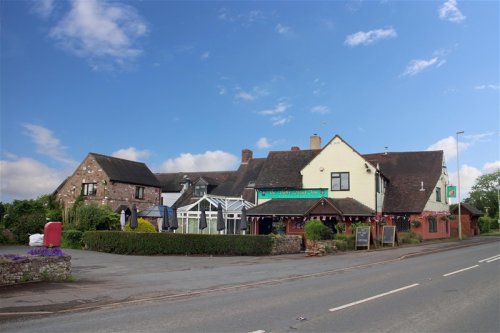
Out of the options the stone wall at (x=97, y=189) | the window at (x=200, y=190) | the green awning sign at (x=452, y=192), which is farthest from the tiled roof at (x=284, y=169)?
the stone wall at (x=97, y=189)

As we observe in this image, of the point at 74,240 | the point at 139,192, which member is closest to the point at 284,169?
the point at 139,192

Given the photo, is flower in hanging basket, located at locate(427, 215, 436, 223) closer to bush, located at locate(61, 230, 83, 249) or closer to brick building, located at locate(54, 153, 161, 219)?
bush, located at locate(61, 230, 83, 249)

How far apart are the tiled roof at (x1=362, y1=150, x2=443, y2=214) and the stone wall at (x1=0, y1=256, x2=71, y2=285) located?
3015cm

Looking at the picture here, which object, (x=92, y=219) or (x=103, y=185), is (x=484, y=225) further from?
(x=92, y=219)

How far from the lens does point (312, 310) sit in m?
9.46

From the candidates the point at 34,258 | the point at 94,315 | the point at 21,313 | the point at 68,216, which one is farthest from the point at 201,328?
the point at 68,216

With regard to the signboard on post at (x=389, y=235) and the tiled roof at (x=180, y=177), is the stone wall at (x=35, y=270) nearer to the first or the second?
the signboard on post at (x=389, y=235)

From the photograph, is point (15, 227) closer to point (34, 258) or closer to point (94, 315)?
point (34, 258)

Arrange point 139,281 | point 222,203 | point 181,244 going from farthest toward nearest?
1. point 222,203
2. point 181,244
3. point 139,281

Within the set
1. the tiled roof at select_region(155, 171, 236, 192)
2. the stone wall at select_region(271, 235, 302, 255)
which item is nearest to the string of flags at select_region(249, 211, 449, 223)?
the stone wall at select_region(271, 235, 302, 255)

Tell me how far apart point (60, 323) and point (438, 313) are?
23.8 ft

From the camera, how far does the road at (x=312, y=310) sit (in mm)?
8055

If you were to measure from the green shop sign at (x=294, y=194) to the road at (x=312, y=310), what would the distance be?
24724 mm

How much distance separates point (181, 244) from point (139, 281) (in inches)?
442
